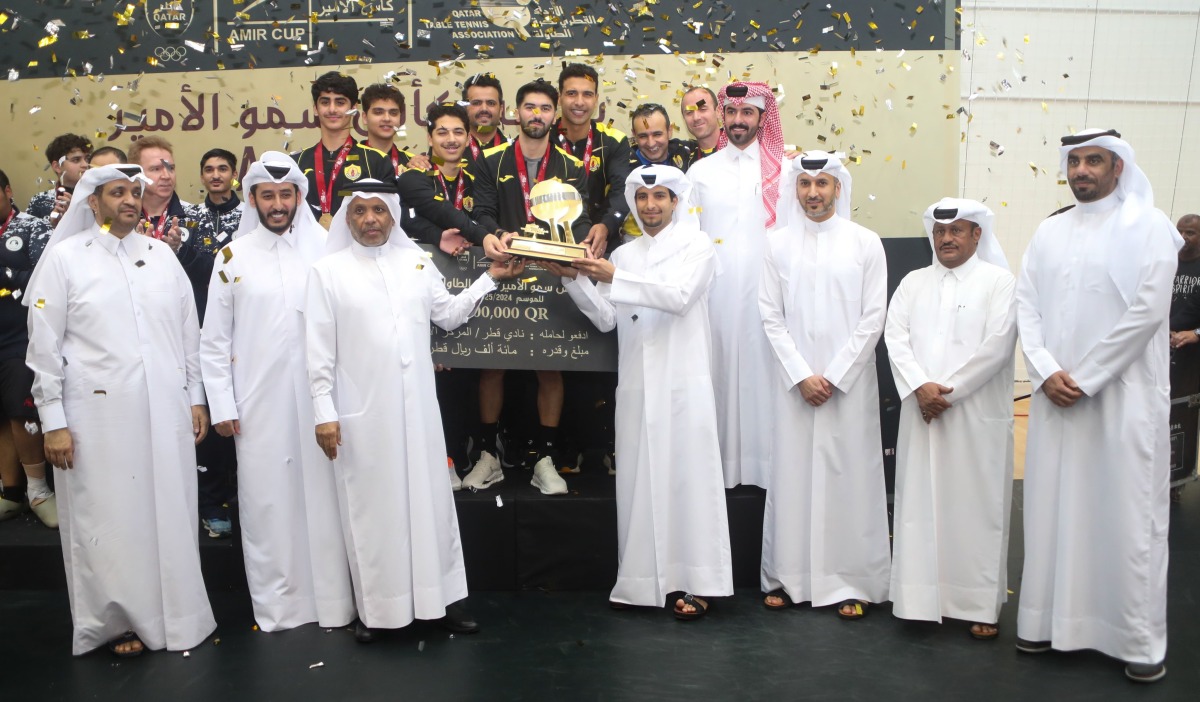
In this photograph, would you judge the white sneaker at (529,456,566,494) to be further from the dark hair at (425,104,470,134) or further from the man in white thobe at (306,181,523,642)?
the dark hair at (425,104,470,134)

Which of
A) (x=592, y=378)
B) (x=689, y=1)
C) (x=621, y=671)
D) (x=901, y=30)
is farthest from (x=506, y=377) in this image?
(x=901, y=30)

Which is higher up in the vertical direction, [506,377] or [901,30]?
[901,30]

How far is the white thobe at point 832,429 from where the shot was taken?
4383mm

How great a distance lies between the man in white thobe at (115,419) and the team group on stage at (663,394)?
0.4 inches

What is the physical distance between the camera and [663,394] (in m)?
4.34

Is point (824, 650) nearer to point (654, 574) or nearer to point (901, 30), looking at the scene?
point (654, 574)

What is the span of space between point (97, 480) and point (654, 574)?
2253 mm

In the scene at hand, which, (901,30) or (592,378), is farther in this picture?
(901,30)

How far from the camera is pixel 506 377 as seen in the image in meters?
5.50

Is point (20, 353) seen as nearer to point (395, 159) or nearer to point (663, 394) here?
point (395, 159)

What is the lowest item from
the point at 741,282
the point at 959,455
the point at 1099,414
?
the point at 959,455

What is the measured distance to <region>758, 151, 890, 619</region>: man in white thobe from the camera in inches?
172

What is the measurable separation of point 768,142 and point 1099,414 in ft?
6.53

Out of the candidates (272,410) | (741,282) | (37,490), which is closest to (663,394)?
(741,282)
